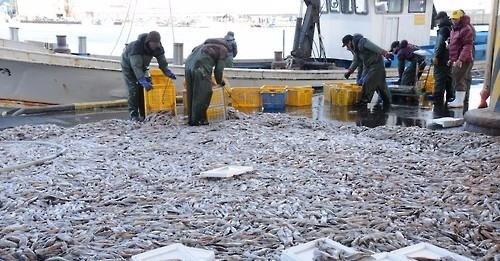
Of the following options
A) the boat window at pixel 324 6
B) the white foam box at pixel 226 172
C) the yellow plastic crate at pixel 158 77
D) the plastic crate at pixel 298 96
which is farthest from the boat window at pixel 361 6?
the white foam box at pixel 226 172

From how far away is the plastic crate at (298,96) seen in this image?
36.4ft

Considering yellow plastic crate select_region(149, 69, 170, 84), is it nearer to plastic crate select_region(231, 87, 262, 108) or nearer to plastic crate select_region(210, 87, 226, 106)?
A: plastic crate select_region(210, 87, 226, 106)

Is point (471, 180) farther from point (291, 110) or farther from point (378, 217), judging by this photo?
point (291, 110)

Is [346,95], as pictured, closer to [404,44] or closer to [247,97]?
[404,44]

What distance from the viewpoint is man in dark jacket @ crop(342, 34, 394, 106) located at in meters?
10.3

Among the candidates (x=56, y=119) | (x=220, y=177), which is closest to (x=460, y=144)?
(x=220, y=177)

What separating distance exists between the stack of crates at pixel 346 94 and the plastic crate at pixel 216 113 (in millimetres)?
3076

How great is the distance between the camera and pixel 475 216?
436 cm

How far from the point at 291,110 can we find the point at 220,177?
5.44m

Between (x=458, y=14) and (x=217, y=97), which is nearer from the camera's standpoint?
(x=217, y=97)

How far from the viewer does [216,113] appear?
8.84 metres

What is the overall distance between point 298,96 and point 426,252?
7702 millimetres

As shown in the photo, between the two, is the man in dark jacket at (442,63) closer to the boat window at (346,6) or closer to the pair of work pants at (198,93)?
the boat window at (346,6)

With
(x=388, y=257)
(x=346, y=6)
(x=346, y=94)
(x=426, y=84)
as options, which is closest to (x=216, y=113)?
(x=346, y=94)
